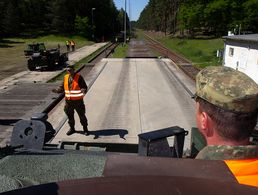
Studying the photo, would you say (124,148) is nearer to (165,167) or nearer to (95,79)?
(165,167)

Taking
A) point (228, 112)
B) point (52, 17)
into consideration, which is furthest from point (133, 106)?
point (52, 17)

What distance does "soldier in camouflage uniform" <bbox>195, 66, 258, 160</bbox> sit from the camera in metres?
2.08

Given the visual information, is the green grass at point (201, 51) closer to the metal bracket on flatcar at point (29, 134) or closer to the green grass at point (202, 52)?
the green grass at point (202, 52)

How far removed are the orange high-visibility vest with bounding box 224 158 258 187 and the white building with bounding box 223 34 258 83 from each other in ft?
62.1

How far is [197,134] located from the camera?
376 centimetres

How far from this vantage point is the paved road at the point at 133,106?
1200cm

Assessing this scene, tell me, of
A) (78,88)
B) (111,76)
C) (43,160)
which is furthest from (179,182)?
(111,76)

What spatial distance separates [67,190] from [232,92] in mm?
1075

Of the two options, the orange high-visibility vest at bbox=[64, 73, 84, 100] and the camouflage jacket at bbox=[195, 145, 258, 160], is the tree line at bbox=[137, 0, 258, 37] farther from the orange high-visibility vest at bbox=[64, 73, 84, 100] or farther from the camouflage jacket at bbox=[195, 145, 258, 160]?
the camouflage jacket at bbox=[195, 145, 258, 160]

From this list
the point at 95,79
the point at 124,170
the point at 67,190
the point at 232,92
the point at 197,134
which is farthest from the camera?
the point at 95,79

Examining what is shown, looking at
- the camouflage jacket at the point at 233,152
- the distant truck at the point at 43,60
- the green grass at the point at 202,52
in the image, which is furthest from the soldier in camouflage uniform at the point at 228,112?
the green grass at the point at 202,52

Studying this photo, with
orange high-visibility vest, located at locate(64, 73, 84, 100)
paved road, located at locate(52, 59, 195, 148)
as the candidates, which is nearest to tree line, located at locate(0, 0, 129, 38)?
paved road, located at locate(52, 59, 195, 148)

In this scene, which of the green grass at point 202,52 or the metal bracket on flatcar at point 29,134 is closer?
the metal bracket on flatcar at point 29,134

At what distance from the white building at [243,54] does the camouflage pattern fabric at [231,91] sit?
18.8 m
